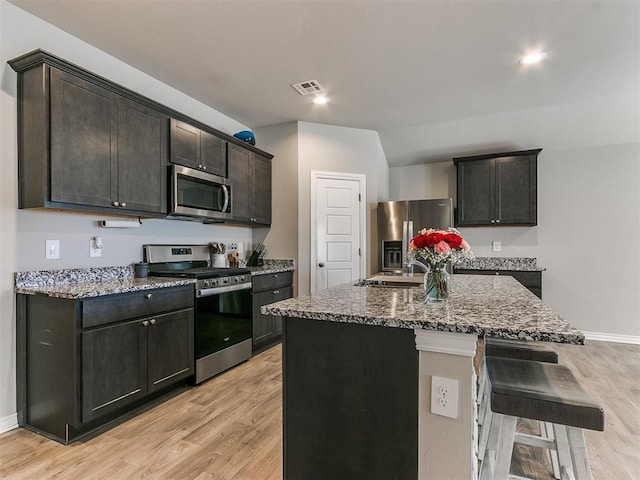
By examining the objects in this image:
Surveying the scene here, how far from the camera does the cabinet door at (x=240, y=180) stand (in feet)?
11.9

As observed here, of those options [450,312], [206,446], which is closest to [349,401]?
[450,312]

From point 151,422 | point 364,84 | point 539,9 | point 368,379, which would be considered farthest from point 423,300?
point 364,84

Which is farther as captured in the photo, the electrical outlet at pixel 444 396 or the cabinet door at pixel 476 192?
the cabinet door at pixel 476 192

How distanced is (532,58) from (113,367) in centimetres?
383

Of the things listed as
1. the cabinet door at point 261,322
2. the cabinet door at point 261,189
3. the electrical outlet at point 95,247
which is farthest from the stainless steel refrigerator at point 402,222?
the electrical outlet at point 95,247

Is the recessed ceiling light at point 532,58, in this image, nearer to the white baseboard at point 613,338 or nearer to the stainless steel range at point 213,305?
the stainless steel range at point 213,305

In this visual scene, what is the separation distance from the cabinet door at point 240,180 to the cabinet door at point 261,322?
2.87 feet

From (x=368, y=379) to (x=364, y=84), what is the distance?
2.81m

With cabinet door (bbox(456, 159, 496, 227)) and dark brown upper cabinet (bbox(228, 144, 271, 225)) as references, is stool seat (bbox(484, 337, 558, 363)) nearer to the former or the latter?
dark brown upper cabinet (bbox(228, 144, 271, 225))

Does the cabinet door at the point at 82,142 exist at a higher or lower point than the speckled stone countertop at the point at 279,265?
higher

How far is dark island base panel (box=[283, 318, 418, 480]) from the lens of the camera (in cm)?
119

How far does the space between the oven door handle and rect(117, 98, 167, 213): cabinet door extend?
0.74 metres

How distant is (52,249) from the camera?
7.60ft

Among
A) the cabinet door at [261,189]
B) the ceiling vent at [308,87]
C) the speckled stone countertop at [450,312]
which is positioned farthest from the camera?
the cabinet door at [261,189]
